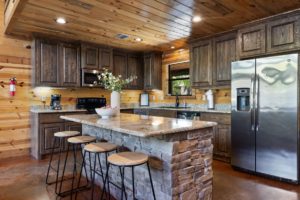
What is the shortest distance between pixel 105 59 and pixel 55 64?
1154mm

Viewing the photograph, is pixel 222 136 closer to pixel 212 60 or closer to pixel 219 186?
pixel 219 186

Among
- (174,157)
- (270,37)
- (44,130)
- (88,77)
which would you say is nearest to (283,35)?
(270,37)

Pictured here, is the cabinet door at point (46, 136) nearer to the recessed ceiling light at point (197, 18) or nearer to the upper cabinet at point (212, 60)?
the upper cabinet at point (212, 60)

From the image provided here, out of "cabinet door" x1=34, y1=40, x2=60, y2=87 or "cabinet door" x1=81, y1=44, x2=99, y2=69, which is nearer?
"cabinet door" x1=34, y1=40, x2=60, y2=87

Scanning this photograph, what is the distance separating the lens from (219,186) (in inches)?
114

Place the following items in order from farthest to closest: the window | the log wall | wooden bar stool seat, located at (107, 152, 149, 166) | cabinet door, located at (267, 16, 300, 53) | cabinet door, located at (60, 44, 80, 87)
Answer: the window
cabinet door, located at (60, 44, 80, 87)
the log wall
cabinet door, located at (267, 16, 300, 53)
wooden bar stool seat, located at (107, 152, 149, 166)

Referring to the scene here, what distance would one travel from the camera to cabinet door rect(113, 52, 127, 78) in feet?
17.8

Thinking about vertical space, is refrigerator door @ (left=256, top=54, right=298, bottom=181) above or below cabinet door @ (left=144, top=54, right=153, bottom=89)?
below

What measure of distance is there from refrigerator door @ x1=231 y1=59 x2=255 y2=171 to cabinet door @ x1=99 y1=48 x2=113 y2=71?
290cm

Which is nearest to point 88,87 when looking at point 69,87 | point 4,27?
point 69,87

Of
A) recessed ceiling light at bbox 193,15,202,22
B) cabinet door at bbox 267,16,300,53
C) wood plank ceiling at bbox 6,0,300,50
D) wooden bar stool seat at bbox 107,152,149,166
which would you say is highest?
wood plank ceiling at bbox 6,0,300,50

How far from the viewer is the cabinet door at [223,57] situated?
13.0 ft

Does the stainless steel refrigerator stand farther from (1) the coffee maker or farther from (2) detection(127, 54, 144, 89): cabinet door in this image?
(1) the coffee maker

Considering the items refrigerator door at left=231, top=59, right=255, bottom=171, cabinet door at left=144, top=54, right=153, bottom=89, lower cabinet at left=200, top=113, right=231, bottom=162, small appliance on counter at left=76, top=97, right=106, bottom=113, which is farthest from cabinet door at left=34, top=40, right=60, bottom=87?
refrigerator door at left=231, top=59, right=255, bottom=171
